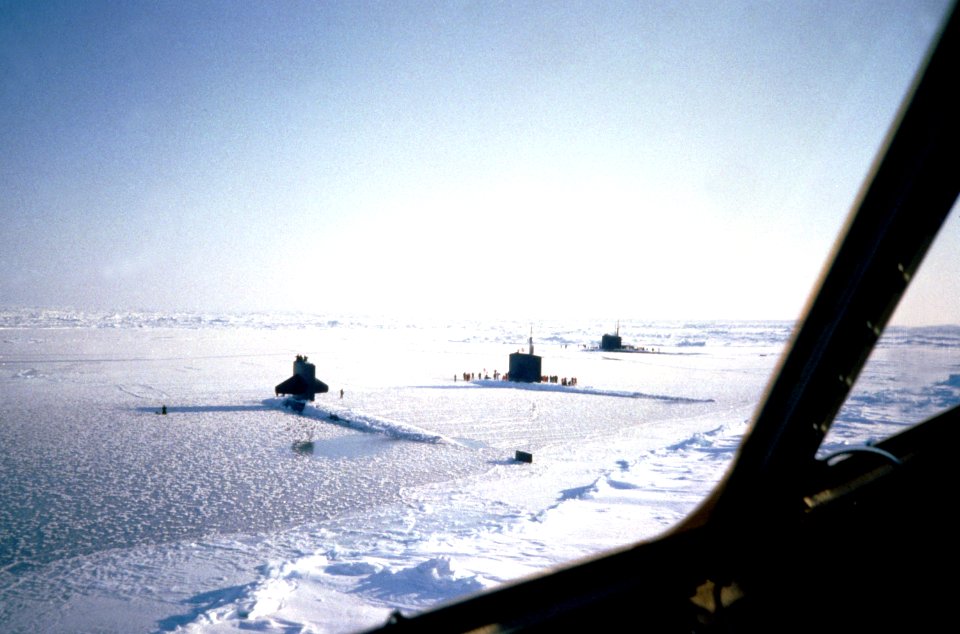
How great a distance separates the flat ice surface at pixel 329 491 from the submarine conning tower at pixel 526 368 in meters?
6.57

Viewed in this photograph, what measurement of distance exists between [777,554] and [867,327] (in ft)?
3.14

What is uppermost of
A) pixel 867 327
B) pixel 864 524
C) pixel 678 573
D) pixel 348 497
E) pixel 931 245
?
pixel 931 245

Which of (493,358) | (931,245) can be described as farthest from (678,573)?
(493,358)

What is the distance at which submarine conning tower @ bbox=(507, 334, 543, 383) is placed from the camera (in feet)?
77.6

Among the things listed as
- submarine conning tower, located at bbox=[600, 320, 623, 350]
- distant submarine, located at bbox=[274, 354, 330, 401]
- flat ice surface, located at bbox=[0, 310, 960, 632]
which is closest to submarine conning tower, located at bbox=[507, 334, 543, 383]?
flat ice surface, located at bbox=[0, 310, 960, 632]

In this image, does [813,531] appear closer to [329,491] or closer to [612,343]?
[329,491]

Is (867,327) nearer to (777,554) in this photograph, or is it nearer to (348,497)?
(777,554)

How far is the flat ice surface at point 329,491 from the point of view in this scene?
4227mm

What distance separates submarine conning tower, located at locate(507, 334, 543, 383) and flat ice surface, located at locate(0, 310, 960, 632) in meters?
6.57

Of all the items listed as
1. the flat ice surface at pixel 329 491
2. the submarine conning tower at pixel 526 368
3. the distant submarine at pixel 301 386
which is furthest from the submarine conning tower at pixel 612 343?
the distant submarine at pixel 301 386

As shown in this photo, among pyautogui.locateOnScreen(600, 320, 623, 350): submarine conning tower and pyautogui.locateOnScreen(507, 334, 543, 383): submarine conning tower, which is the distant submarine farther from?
pyautogui.locateOnScreen(600, 320, 623, 350): submarine conning tower

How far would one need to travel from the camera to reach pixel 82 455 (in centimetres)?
946

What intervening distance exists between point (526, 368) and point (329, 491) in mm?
16703

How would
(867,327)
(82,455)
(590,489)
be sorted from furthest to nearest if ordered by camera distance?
1. (82,455)
2. (590,489)
3. (867,327)
